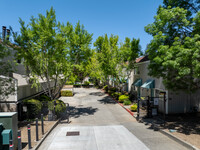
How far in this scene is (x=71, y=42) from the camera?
1420cm

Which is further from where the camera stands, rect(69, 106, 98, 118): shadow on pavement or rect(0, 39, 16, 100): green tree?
rect(69, 106, 98, 118): shadow on pavement

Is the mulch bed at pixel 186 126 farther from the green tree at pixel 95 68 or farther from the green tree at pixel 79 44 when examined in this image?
the green tree at pixel 95 68

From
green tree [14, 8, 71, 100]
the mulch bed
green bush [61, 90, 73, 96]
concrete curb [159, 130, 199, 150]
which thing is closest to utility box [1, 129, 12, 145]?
green tree [14, 8, 71, 100]

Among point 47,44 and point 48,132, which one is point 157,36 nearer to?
point 47,44

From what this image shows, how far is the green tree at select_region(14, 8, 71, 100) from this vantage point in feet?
39.0

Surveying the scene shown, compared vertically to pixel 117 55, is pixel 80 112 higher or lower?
lower

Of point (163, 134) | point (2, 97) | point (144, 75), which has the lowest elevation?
point (163, 134)

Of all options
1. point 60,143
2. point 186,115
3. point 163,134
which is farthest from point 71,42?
point 186,115

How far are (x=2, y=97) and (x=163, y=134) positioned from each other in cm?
1217

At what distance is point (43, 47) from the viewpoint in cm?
1243

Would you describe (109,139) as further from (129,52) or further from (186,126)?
(129,52)

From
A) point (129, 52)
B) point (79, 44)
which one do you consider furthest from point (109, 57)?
point (79, 44)

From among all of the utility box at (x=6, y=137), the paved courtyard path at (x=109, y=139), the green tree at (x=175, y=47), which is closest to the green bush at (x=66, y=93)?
the paved courtyard path at (x=109, y=139)

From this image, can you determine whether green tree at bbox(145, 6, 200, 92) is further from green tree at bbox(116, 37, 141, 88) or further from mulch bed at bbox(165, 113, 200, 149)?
green tree at bbox(116, 37, 141, 88)
